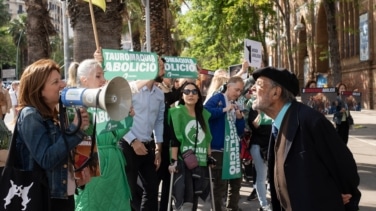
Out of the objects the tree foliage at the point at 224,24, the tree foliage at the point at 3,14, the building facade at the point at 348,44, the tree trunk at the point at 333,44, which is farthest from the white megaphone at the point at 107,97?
the tree foliage at the point at 3,14

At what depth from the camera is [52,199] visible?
3.75 m

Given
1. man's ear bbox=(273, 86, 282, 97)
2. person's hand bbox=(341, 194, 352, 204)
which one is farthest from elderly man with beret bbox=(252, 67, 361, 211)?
man's ear bbox=(273, 86, 282, 97)

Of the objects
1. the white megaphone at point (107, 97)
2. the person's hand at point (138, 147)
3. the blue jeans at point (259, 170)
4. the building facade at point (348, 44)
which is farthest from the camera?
the building facade at point (348, 44)

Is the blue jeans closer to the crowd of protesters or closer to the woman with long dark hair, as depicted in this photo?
the crowd of protesters

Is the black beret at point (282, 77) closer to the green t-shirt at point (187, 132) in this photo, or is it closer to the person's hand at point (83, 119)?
the person's hand at point (83, 119)

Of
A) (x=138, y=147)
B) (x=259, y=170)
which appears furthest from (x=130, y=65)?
(x=259, y=170)

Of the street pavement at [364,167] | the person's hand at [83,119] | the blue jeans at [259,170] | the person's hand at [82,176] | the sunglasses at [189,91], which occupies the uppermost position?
the sunglasses at [189,91]

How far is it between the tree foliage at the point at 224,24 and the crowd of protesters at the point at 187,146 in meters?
16.0

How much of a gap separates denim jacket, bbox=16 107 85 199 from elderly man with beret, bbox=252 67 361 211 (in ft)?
4.17

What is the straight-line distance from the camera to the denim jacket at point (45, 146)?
139 inches

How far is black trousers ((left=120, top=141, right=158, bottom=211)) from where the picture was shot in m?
6.07

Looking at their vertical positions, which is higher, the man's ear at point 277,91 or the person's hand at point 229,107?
the man's ear at point 277,91

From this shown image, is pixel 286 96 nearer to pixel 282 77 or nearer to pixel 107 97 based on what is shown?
pixel 282 77

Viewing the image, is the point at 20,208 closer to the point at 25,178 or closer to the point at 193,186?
the point at 25,178
